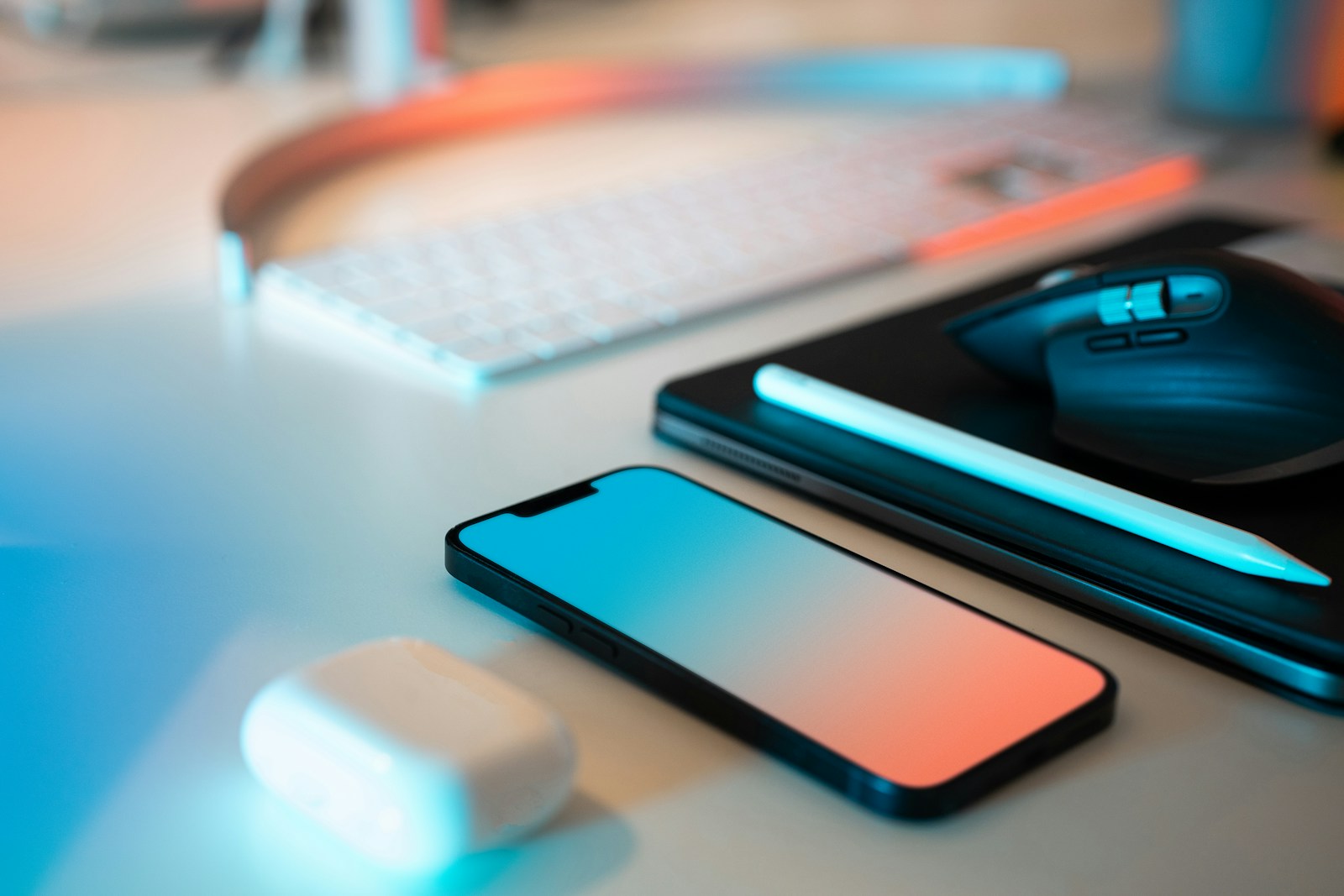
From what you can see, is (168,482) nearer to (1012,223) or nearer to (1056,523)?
(1056,523)

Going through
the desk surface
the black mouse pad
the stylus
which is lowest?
the desk surface

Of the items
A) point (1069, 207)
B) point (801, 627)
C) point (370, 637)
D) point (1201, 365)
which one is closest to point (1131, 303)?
point (1201, 365)

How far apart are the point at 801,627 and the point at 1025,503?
0.37 feet

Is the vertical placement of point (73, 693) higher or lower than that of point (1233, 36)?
lower

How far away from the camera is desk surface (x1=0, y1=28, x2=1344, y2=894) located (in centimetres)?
33

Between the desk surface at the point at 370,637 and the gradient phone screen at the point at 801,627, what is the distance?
16 mm

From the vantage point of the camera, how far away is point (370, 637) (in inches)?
16.4

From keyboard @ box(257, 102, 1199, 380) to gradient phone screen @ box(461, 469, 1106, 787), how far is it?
0.18 metres

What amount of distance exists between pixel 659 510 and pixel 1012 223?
0.47 meters

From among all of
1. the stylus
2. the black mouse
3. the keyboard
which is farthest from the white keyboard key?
the black mouse

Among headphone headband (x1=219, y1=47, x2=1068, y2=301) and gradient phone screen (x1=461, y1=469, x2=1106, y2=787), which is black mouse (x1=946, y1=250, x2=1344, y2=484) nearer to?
gradient phone screen (x1=461, y1=469, x2=1106, y2=787)

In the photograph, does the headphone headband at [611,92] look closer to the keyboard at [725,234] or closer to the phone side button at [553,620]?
the keyboard at [725,234]

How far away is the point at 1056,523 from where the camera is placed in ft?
1.49

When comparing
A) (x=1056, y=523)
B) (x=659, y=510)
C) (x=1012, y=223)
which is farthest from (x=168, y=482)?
(x=1012, y=223)
